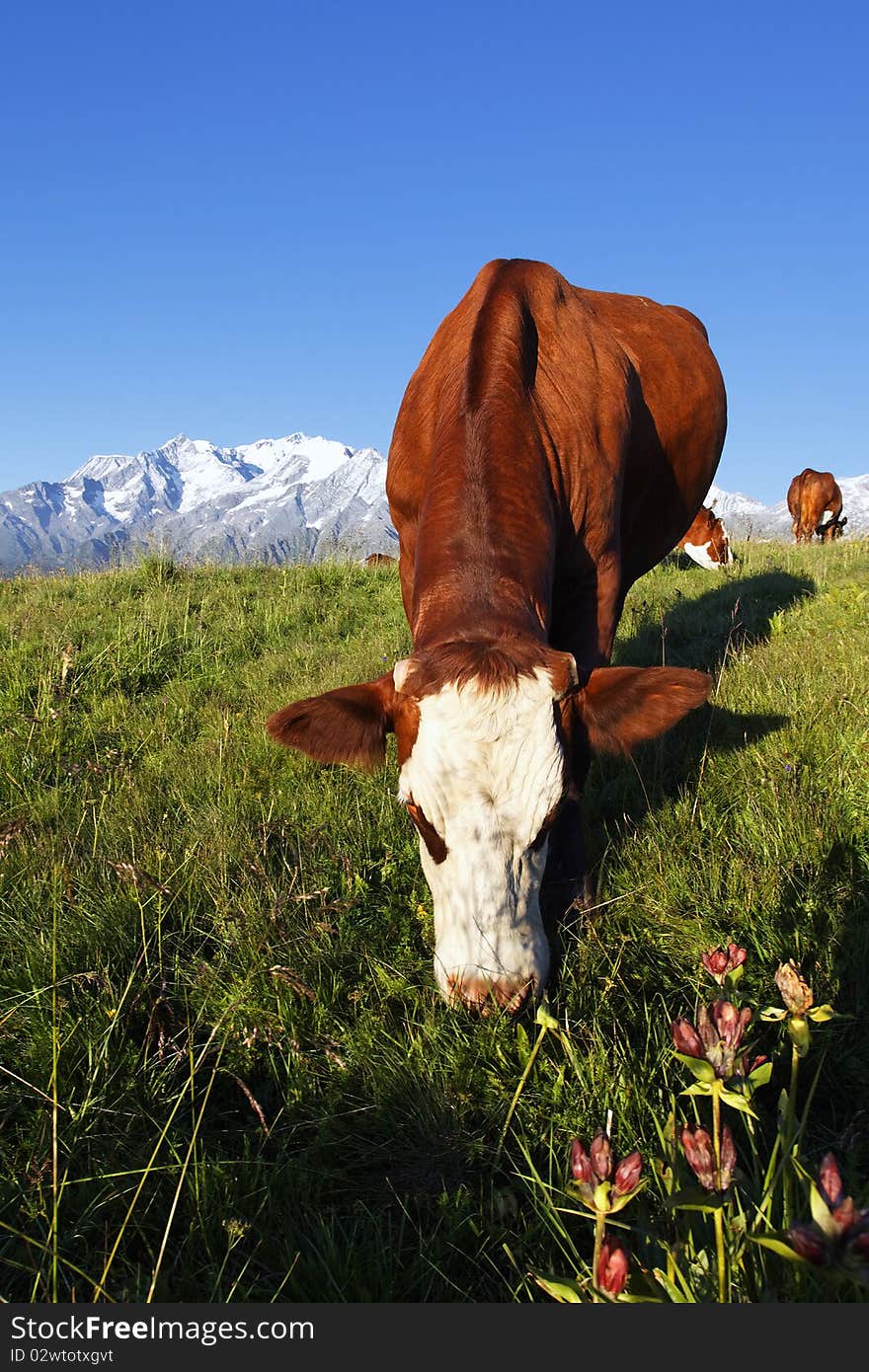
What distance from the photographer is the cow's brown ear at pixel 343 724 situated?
3.00 metres

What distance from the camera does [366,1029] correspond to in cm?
258

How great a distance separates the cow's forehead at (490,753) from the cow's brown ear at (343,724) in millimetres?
353

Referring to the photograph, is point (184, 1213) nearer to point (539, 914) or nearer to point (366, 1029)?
point (366, 1029)

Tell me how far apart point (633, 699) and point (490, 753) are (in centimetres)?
70

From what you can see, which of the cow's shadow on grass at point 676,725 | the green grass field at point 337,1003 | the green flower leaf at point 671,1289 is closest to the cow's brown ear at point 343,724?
the green grass field at point 337,1003

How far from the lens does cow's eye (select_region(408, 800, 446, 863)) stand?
274 centimetres

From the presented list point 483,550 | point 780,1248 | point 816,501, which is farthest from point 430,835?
point 816,501

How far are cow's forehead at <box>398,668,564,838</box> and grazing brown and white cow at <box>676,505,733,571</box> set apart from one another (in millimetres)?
11469

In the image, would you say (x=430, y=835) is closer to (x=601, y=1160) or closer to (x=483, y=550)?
(x=483, y=550)

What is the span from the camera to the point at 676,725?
513 centimetres

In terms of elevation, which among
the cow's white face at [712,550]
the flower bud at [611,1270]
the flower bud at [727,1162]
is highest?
the flower bud at [727,1162]

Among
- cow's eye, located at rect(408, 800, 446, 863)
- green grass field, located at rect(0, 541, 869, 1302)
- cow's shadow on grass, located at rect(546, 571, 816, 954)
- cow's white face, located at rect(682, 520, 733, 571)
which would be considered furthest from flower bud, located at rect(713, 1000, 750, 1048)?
cow's white face, located at rect(682, 520, 733, 571)

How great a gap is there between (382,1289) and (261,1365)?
435 millimetres

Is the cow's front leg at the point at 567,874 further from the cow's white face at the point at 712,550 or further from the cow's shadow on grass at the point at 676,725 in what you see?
the cow's white face at the point at 712,550
